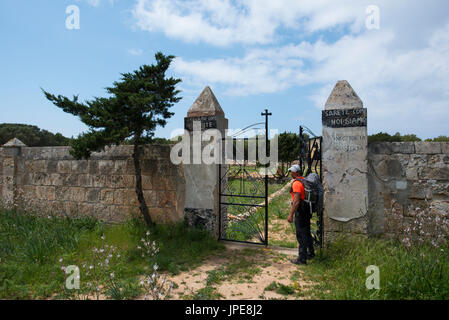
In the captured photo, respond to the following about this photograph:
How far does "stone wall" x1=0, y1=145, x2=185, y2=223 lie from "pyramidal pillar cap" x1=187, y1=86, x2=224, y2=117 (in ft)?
3.16

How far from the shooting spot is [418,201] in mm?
4227

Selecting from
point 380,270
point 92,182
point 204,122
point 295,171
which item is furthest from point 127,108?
point 380,270

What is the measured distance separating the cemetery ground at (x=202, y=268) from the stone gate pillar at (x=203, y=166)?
324mm

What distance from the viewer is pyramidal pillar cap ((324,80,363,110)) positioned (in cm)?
434

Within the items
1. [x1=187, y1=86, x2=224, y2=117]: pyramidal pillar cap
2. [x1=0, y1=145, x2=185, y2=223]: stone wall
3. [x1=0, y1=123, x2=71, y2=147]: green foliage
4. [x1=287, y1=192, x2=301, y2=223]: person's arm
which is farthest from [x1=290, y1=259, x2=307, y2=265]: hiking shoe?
[x1=0, y1=123, x2=71, y2=147]: green foliage

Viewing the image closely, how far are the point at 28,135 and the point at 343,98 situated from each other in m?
37.7

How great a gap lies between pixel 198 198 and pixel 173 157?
101 cm

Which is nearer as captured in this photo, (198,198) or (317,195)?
(317,195)

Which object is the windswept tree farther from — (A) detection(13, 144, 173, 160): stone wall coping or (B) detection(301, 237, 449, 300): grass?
(B) detection(301, 237, 449, 300): grass
